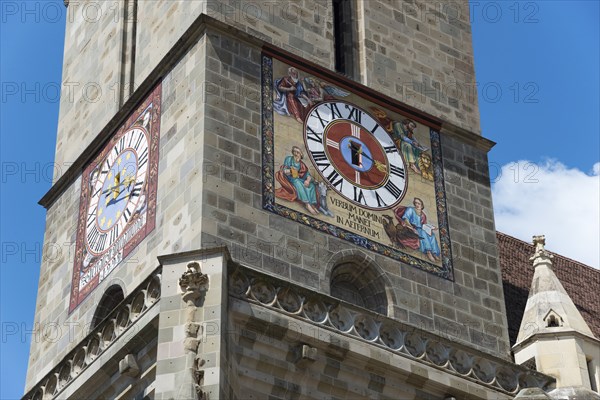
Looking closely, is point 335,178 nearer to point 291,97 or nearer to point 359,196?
point 359,196

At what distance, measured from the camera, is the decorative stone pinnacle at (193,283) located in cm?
2173

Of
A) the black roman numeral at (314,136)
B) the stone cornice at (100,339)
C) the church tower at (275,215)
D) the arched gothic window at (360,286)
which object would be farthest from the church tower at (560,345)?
the stone cornice at (100,339)

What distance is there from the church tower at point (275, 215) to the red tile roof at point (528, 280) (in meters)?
2.59

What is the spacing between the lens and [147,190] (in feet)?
80.6

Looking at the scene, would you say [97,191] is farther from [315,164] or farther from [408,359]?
[408,359]

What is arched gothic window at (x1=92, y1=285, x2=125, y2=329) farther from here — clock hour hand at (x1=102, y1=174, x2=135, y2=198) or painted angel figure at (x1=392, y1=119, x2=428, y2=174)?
painted angel figure at (x1=392, y1=119, x2=428, y2=174)

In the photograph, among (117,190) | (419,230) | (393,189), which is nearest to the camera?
(419,230)

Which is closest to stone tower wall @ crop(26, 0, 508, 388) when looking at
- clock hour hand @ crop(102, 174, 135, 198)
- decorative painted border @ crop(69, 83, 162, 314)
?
decorative painted border @ crop(69, 83, 162, 314)

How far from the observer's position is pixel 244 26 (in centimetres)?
2530

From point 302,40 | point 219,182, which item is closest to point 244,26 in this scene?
point 302,40

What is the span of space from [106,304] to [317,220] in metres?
3.21

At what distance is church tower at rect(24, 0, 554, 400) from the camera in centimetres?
2241

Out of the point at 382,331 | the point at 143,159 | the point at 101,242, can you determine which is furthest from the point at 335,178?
the point at 101,242

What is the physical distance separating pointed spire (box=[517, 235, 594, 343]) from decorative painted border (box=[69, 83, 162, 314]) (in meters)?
5.59
